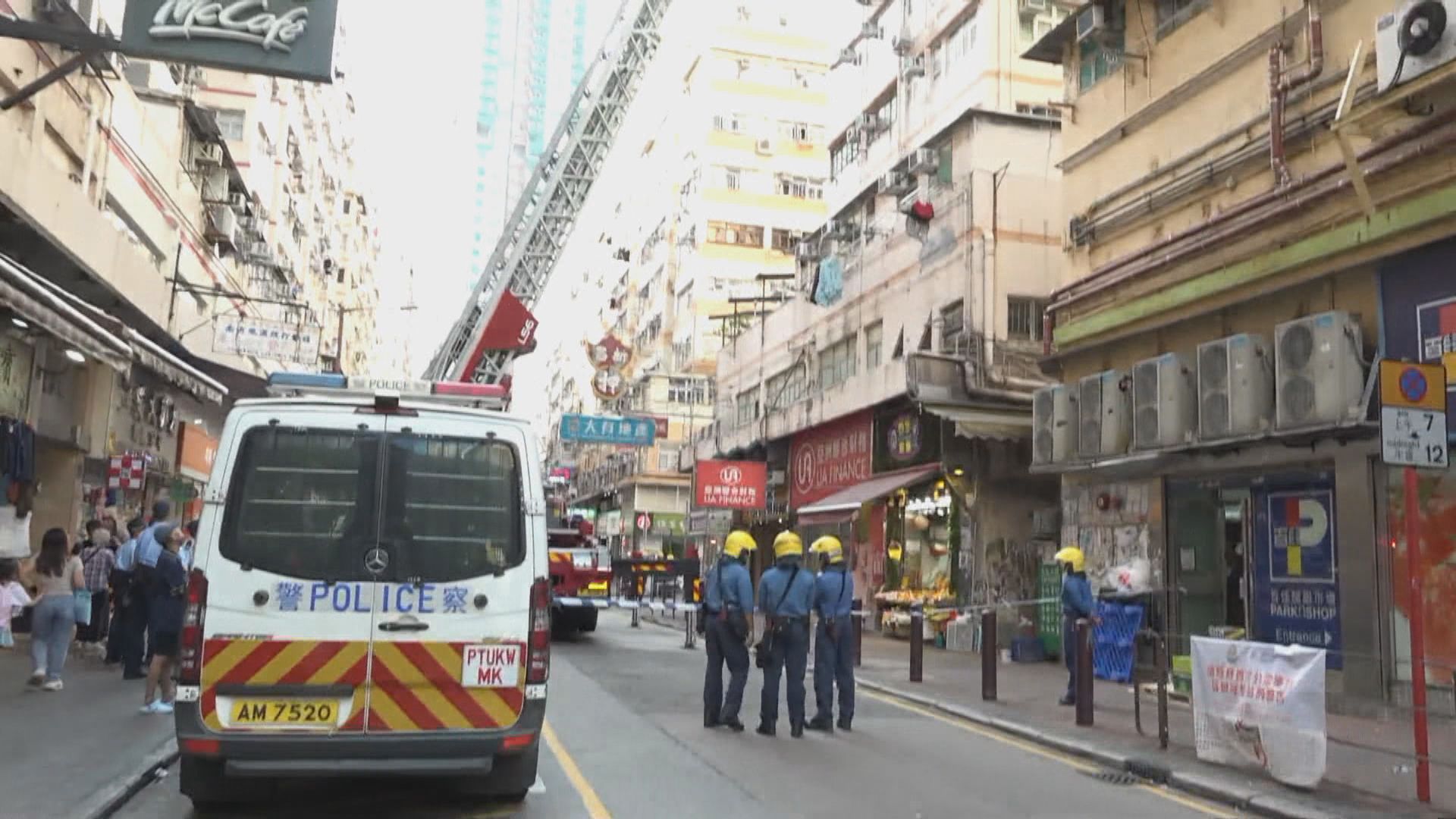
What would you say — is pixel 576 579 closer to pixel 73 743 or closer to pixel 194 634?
pixel 73 743

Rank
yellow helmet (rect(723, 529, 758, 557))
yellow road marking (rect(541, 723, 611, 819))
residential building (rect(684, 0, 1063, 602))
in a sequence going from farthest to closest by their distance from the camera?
residential building (rect(684, 0, 1063, 602)) < yellow helmet (rect(723, 529, 758, 557)) < yellow road marking (rect(541, 723, 611, 819))

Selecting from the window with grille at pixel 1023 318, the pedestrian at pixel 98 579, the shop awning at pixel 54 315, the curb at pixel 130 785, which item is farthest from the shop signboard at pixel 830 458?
the curb at pixel 130 785

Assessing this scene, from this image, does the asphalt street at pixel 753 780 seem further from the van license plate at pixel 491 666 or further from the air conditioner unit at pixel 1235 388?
the air conditioner unit at pixel 1235 388

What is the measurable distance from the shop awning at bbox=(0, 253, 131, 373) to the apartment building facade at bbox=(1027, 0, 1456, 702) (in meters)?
12.3

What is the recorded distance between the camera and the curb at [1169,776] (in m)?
7.62

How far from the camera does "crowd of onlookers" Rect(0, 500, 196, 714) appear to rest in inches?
411

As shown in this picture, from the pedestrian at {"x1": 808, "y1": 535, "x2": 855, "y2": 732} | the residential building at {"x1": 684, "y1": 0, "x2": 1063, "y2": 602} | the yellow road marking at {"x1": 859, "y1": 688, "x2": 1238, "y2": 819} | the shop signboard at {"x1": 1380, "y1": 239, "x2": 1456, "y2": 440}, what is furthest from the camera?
the residential building at {"x1": 684, "y1": 0, "x2": 1063, "y2": 602}

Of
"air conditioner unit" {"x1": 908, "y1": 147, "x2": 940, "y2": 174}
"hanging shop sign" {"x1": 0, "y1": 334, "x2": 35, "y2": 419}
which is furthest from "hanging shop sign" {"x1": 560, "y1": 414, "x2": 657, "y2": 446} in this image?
"hanging shop sign" {"x1": 0, "y1": 334, "x2": 35, "y2": 419}

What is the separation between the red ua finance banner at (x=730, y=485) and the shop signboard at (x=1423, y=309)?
59.3ft

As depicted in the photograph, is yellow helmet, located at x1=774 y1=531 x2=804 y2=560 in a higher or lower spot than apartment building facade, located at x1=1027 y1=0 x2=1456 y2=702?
lower

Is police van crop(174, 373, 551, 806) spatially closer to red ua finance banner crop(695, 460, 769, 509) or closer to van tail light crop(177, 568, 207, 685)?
van tail light crop(177, 568, 207, 685)

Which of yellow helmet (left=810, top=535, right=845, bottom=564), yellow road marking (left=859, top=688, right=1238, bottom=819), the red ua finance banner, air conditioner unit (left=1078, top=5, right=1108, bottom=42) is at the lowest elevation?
yellow road marking (left=859, top=688, right=1238, bottom=819)

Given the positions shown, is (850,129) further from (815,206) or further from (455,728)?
(455,728)

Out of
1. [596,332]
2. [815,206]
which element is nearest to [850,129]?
[815,206]
